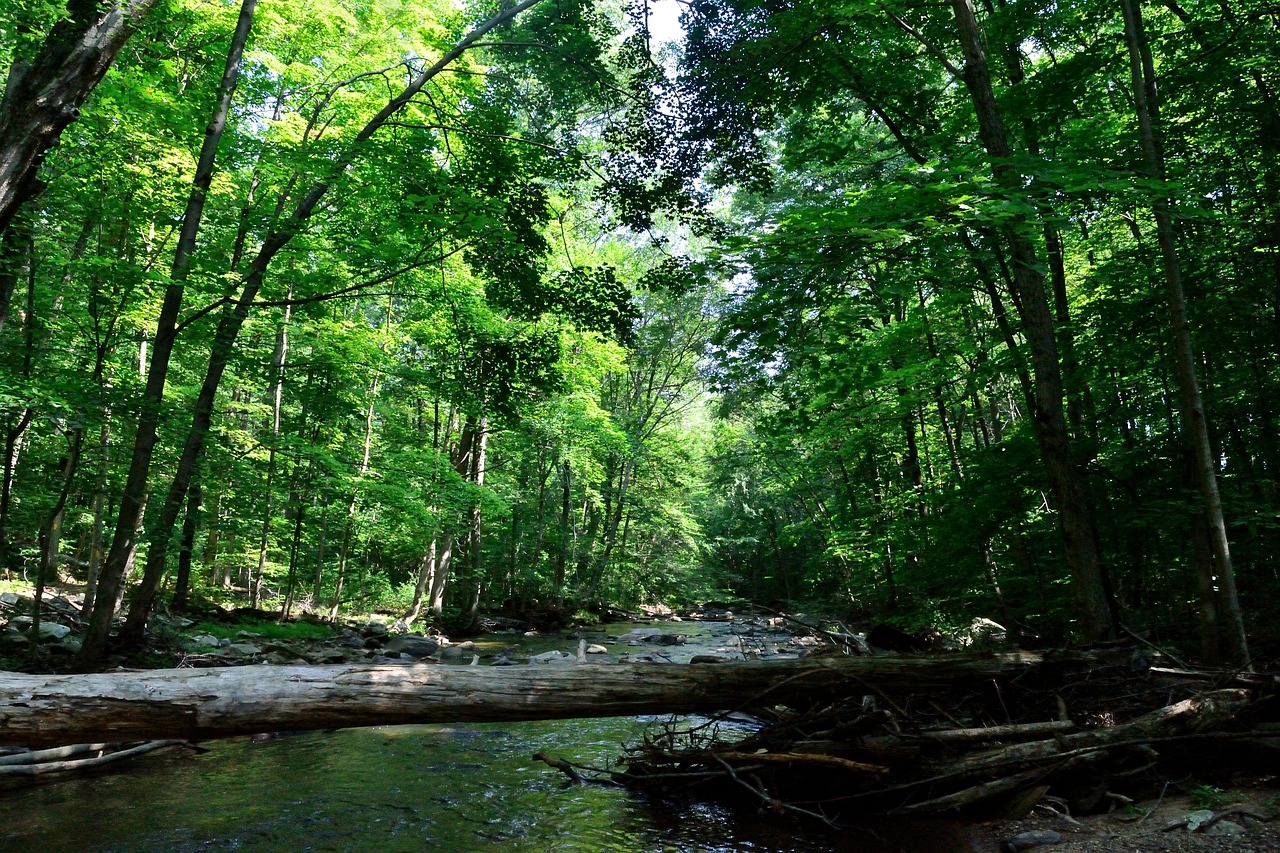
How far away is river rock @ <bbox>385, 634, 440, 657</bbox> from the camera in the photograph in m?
14.6

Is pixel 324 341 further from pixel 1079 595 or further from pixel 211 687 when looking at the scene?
pixel 1079 595

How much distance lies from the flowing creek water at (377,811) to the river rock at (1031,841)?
26 cm

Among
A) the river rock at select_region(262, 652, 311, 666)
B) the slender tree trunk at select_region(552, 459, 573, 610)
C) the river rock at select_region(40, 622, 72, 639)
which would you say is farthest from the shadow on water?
the slender tree trunk at select_region(552, 459, 573, 610)

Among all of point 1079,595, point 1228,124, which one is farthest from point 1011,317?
point 1079,595

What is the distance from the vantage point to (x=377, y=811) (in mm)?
5270

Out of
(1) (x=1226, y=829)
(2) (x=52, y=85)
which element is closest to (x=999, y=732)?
(1) (x=1226, y=829)

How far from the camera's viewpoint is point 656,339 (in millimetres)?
27234

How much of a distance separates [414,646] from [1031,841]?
44.7ft

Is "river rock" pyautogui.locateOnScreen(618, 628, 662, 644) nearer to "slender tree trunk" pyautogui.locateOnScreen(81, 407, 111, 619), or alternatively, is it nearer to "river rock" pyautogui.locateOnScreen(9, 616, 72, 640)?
"slender tree trunk" pyautogui.locateOnScreen(81, 407, 111, 619)

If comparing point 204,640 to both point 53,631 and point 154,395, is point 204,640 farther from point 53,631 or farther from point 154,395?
point 154,395

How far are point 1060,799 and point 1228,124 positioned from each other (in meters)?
6.23

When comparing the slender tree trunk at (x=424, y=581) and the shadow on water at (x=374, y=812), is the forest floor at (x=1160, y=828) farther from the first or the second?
the slender tree trunk at (x=424, y=581)

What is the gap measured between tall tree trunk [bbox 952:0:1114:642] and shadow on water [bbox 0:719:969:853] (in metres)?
2.42

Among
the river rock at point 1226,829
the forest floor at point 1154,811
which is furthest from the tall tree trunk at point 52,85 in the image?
the river rock at point 1226,829
